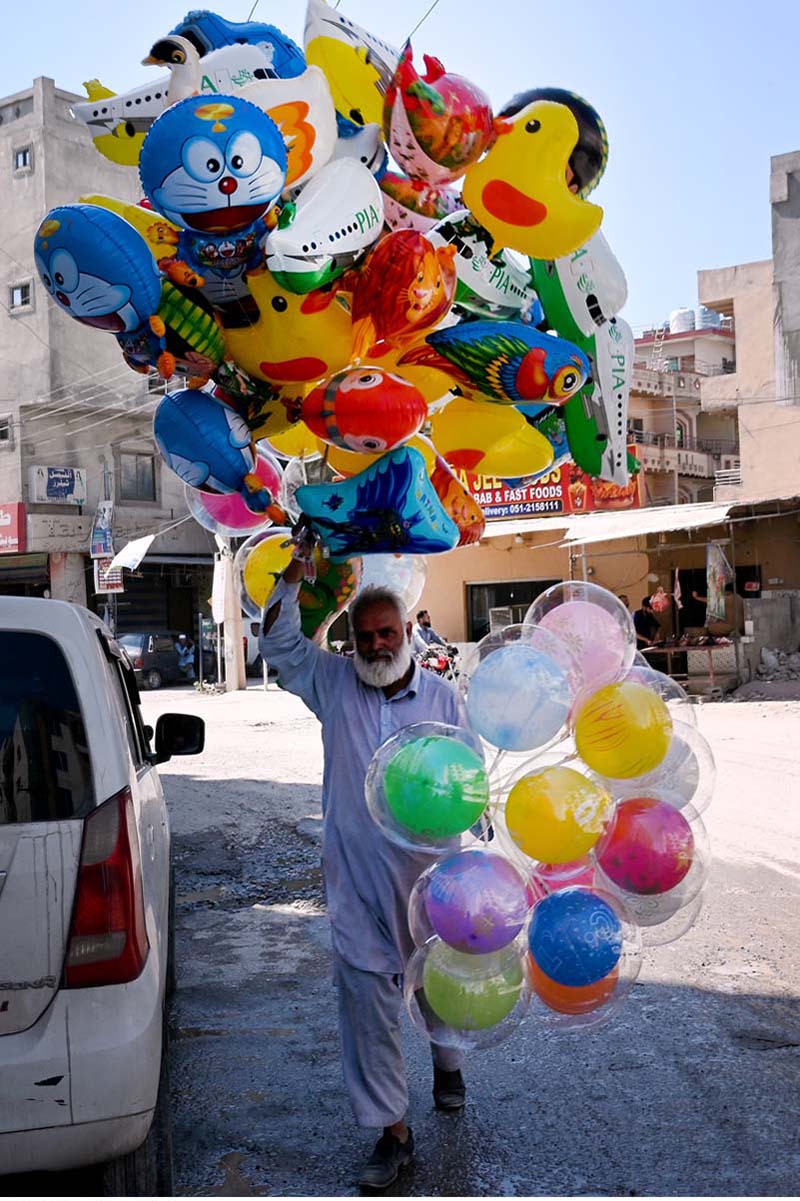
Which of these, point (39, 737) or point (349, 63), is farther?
point (349, 63)

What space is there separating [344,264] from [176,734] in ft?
6.90

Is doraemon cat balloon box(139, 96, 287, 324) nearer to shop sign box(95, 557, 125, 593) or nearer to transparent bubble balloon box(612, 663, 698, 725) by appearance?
transparent bubble balloon box(612, 663, 698, 725)

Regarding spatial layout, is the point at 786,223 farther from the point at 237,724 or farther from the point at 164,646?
the point at 164,646

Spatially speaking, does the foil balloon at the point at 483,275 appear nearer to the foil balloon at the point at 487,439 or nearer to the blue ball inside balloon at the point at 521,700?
the foil balloon at the point at 487,439

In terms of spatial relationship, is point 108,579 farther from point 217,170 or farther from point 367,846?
point 217,170

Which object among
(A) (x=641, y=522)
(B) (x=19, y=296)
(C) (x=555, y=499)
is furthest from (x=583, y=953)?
(B) (x=19, y=296)

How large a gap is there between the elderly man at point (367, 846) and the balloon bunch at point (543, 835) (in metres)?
0.20

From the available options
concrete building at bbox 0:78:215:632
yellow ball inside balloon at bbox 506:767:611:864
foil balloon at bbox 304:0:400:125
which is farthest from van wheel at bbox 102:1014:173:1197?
concrete building at bbox 0:78:215:632

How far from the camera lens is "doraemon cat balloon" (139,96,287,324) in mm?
3213

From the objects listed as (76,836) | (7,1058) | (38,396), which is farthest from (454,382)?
(38,396)

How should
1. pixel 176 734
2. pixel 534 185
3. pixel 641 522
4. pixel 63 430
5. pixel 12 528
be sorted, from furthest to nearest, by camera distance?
pixel 63 430
pixel 12 528
pixel 641 522
pixel 176 734
pixel 534 185

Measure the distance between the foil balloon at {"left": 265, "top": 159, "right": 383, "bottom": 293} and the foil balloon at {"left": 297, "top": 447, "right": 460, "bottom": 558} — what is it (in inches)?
23.4

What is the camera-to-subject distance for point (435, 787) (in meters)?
3.14

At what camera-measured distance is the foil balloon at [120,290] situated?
3.44 m
